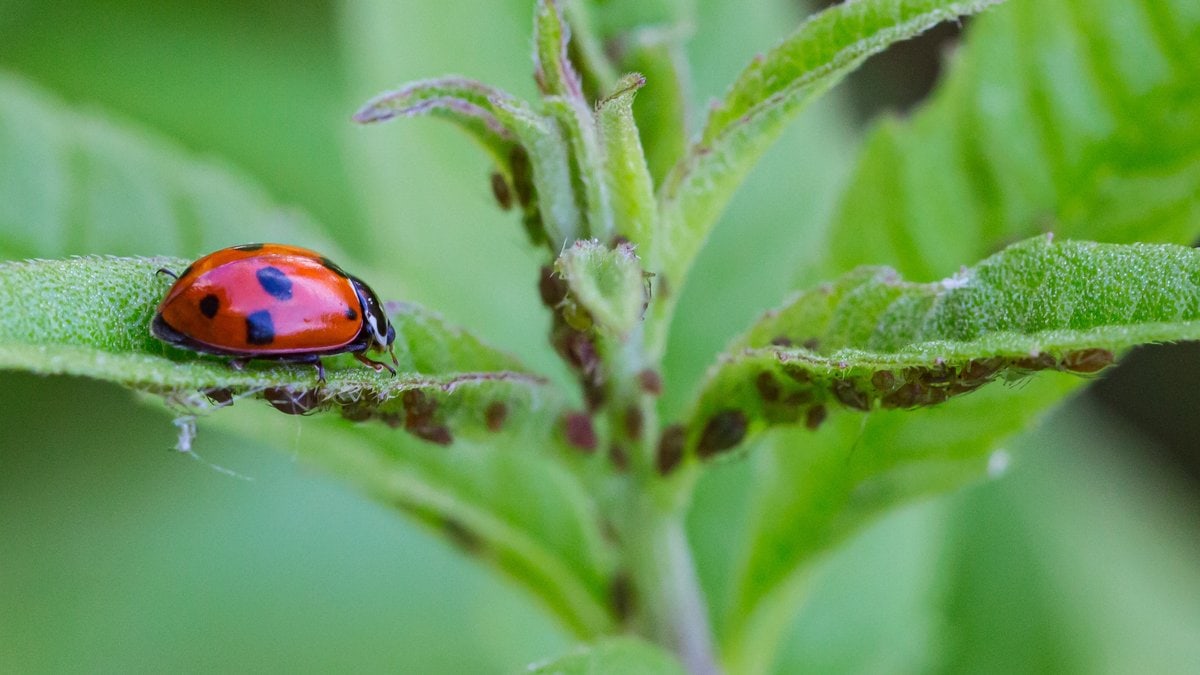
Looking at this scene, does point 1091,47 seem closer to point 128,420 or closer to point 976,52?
point 976,52

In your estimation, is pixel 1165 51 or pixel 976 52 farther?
pixel 976 52

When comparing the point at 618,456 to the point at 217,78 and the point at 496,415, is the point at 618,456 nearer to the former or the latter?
the point at 496,415

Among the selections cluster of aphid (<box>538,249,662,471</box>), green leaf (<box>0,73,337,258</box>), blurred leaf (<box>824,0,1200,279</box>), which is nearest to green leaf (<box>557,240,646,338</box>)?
cluster of aphid (<box>538,249,662,471</box>)

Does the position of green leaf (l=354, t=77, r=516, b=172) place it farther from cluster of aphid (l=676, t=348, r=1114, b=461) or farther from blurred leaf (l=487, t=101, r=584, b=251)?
cluster of aphid (l=676, t=348, r=1114, b=461)

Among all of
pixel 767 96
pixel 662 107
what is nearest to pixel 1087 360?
pixel 767 96

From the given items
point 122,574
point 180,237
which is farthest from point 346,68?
point 180,237

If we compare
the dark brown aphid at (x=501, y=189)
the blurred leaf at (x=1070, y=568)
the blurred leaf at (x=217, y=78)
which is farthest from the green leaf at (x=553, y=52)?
the blurred leaf at (x=217, y=78)
